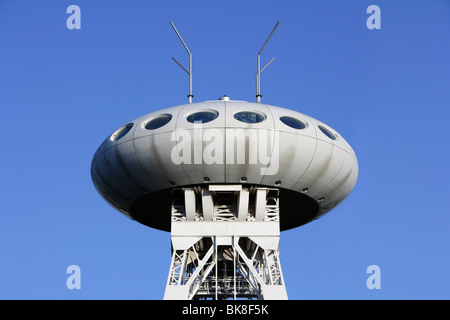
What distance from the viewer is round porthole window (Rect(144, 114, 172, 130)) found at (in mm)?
41803

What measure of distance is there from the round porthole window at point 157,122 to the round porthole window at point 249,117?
322 centimetres

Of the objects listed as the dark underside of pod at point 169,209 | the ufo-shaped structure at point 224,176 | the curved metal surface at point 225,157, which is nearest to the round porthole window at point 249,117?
the ufo-shaped structure at point 224,176

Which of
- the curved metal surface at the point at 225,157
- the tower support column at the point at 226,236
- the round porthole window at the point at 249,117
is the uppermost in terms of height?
the round porthole window at the point at 249,117

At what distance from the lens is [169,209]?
4528cm

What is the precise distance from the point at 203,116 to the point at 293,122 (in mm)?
4223

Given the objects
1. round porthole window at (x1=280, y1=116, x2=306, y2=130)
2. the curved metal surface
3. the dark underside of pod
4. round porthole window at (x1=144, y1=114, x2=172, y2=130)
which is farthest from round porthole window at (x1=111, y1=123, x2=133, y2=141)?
round porthole window at (x1=280, y1=116, x2=306, y2=130)

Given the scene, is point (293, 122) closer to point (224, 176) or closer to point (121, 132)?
point (224, 176)

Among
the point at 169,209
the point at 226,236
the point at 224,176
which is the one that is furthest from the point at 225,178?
the point at 169,209

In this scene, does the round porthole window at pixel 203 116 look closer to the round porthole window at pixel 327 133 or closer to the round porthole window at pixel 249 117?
the round porthole window at pixel 249 117

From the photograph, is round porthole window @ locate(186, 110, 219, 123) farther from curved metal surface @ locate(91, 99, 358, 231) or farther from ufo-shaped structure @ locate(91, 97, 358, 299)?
curved metal surface @ locate(91, 99, 358, 231)

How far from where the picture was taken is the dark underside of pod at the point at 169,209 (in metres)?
43.6

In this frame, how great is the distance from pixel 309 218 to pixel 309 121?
6442 mm
